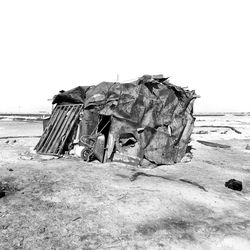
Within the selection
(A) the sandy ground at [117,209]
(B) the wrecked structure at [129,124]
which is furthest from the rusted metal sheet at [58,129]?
(A) the sandy ground at [117,209]

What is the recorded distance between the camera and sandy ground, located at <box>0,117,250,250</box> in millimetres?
4219

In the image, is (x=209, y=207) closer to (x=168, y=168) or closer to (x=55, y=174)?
(x=168, y=168)

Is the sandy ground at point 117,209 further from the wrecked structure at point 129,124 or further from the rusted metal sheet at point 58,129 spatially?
the rusted metal sheet at point 58,129

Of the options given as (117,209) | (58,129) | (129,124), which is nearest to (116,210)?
(117,209)

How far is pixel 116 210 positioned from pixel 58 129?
24.6ft

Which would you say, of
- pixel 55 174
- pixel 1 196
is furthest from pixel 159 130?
pixel 1 196

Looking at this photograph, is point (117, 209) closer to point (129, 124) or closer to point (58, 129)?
point (129, 124)

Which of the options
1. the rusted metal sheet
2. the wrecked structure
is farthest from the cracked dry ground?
the rusted metal sheet

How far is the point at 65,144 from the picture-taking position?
11500 mm

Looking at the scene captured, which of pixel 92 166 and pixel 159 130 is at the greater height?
pixel 159 130

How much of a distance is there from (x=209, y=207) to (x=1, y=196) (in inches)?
195

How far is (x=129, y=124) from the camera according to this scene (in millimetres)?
10242

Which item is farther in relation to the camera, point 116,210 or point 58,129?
point 58,129

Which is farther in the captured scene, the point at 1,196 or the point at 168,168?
the point at 168,168
